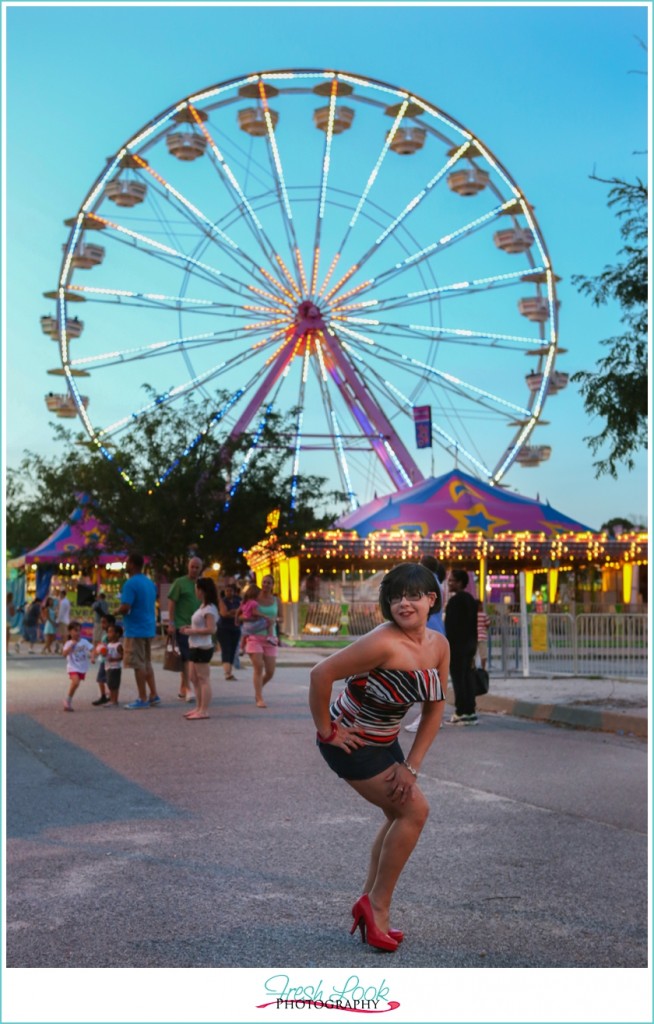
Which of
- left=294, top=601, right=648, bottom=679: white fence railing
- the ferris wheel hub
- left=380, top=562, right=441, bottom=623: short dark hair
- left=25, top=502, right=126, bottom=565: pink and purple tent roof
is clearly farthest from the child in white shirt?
left=25, top=502, right=126, bottom=565: pink and purple tent roof

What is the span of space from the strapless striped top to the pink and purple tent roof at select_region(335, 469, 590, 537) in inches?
1342

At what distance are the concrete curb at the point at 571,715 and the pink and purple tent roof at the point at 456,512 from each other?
22.6 m

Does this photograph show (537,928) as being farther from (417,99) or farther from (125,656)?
(417,99)

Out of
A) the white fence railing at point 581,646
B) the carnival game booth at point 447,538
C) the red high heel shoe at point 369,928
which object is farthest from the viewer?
the carnival game booth at point 447,538

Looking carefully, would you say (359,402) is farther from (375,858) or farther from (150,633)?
(375,858)

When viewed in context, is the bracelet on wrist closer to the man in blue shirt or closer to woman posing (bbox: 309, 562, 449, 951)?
woman posing (bbox: 309, 562, 449, 951)

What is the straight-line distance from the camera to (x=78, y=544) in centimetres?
4194

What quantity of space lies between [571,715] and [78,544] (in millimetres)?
Result: 29402

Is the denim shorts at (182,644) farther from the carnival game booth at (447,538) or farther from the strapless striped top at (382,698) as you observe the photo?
the carnival game booth at (447,538)

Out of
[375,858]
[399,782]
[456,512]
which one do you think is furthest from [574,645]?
[456,512]

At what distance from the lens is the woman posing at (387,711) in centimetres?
430

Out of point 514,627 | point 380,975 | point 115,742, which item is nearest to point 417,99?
point 514,627

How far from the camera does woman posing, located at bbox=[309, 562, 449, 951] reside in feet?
14.1

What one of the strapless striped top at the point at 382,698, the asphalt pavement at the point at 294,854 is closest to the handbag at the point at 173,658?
the asphalt pavement at the point at 294,854
